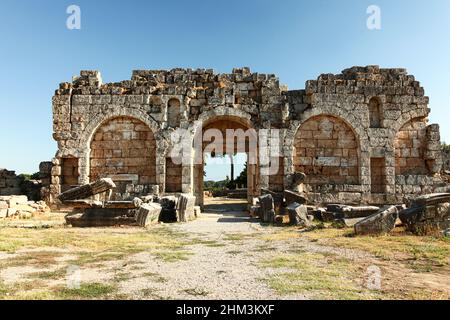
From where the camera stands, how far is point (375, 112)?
46.6 feet

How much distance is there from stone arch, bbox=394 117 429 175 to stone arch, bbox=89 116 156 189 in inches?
409

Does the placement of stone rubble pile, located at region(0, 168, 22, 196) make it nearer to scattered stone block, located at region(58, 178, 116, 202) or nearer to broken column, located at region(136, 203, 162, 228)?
scattered stone block, located at region(58, 178, 116, 202)

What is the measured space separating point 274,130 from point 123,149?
21.1ft

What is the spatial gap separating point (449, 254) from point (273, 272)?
3.37 m

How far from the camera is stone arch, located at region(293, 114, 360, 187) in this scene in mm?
13922

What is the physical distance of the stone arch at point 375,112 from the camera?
1409 centimetres

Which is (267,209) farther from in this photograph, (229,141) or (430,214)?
(229,141)

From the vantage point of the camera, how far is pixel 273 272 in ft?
15.3

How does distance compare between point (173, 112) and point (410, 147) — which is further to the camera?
point (173, 112)

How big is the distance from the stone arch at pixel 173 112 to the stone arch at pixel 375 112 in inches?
324

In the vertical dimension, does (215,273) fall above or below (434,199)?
below

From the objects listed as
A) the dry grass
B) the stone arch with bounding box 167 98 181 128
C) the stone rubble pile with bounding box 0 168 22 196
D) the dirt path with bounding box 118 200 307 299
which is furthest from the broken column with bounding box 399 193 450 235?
the stone rubble pile with bounding box 0 168 22 196

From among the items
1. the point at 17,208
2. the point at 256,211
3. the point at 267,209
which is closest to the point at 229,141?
the point at 256,211
